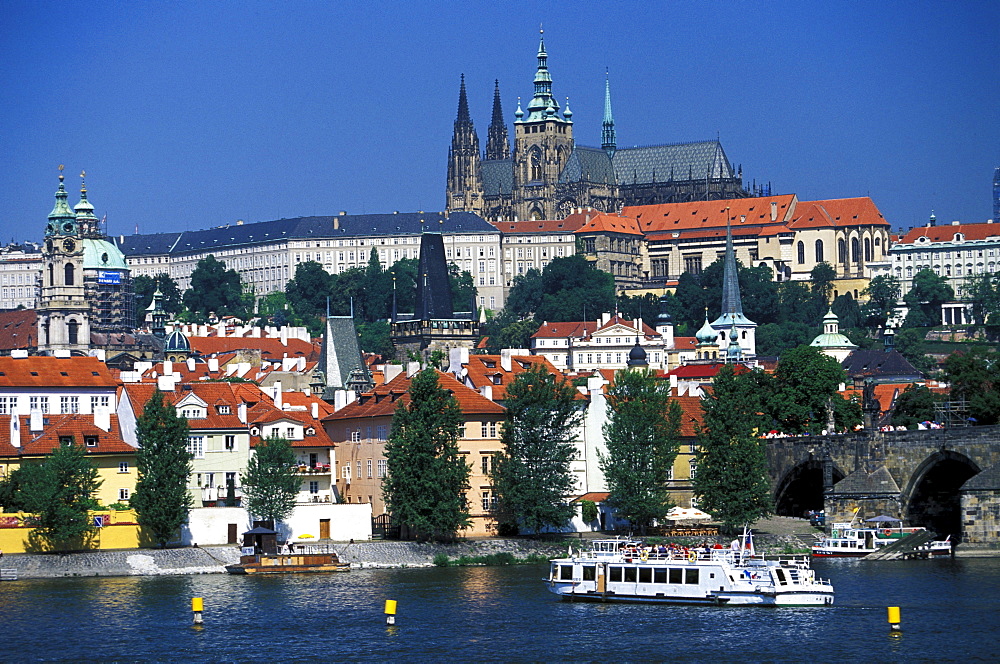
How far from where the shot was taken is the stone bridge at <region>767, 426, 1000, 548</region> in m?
77.2

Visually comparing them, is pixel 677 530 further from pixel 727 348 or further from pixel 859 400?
pixel 727 348

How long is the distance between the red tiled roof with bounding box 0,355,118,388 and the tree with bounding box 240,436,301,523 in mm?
14275

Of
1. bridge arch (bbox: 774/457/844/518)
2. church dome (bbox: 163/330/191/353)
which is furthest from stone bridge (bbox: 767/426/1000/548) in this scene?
church dome (bbox: 163/330/191/353)

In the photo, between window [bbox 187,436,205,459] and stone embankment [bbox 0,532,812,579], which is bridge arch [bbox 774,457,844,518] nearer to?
stone embankment [bbox 0,532,812,579]

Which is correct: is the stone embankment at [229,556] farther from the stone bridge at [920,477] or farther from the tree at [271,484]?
the stone bridge at [920,477]

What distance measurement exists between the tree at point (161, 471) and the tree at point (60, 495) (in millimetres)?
1747

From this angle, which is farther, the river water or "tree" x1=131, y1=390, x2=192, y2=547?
"tree" x1=131, y1=390, x2=192, y2=547

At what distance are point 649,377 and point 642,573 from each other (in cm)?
2201

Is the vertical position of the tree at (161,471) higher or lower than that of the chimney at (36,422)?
lower

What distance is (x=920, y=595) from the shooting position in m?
65.8

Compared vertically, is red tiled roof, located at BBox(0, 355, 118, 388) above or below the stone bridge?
above

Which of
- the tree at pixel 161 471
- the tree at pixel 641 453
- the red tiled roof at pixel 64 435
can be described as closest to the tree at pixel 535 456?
the tree at pixel 641 453

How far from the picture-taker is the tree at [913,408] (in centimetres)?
9981

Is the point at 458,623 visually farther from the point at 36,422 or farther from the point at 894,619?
the point at 36,422
